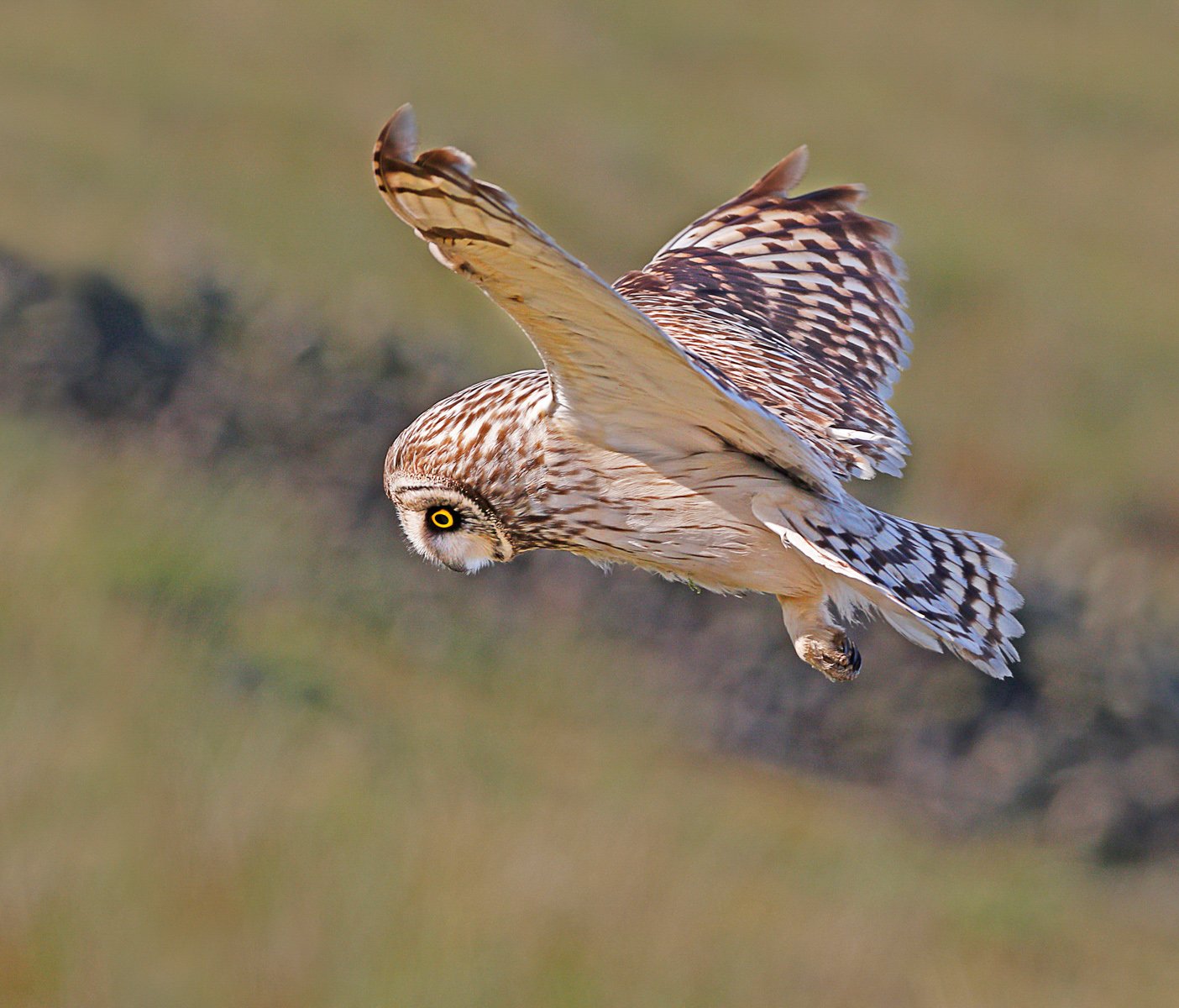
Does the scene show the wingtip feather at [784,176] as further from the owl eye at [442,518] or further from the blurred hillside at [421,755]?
the blurred hillside at [421,755]

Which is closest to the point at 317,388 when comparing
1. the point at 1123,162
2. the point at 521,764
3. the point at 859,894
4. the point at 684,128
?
the point at 521,764

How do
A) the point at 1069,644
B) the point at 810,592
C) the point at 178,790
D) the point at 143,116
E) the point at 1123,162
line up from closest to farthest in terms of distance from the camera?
1. the point at 810,592
2. the point at 178,790
3. the point at 1069,644
4. the point at 143,116
5. the point at 1123,162

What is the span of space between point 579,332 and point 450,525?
753 millimetres

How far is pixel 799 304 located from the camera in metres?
4.24

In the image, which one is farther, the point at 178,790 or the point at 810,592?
the point at 178,790

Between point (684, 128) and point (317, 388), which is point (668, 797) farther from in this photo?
point (684, 128)

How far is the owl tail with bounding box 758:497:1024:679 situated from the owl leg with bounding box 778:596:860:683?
0.17 ft

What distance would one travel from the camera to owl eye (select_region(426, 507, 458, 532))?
3.37 m

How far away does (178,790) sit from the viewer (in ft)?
19.2

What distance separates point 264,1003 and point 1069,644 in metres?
5.68

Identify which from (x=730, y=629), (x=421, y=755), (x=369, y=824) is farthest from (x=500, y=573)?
(x=369, y=824)

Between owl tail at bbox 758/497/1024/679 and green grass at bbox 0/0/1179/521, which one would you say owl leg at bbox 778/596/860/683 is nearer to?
owl tail at bbox 758/497/1024/679

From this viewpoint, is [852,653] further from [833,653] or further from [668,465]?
[668,465]

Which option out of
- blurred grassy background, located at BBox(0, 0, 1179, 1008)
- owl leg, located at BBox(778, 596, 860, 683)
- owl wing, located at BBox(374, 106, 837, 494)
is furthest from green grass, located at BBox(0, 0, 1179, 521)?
owl wing, located at BBox(374, 106, 837, 494)
